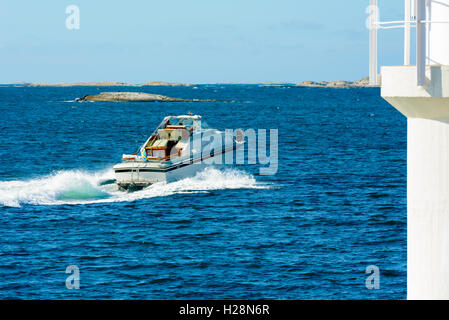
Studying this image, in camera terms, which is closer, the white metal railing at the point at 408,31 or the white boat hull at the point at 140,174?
the white metal railing at the point at 408,31

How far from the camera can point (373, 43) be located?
6.30 metres

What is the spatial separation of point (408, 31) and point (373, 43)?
51 centimetres

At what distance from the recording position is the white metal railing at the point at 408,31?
6.18 meters

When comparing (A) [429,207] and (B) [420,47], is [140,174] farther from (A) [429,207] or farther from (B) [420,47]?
(B) [420,47]

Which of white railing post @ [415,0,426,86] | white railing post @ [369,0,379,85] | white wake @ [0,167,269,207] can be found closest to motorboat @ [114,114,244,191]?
white wake @ [0,167,269,207]

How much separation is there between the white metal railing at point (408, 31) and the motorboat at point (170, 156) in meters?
29.3

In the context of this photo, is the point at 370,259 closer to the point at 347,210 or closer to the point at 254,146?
the point at 347,210

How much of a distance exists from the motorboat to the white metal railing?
2932 cm

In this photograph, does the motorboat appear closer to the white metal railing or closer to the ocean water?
the ocean water

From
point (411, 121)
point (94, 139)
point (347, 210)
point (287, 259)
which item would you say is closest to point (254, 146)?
point (94, 139)

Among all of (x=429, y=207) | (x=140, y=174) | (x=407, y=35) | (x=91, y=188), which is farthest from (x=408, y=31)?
(x=91, y=188)

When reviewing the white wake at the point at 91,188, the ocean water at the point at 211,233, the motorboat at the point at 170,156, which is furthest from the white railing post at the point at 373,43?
the white wake at the point at 91,188

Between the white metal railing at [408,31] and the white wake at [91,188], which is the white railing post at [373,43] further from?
the white wake at [91,188]
